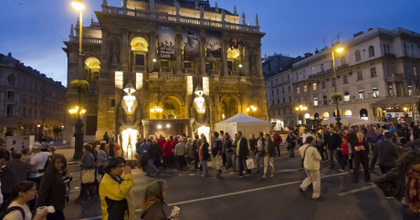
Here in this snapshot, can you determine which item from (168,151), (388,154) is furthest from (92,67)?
(388,154)

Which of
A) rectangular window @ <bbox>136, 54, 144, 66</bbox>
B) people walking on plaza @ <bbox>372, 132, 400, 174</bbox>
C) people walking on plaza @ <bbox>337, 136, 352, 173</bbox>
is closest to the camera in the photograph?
people walking on plaza @ <bbox>372, 132, 400, 174</bbox>

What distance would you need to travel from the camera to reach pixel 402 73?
36.2 metres

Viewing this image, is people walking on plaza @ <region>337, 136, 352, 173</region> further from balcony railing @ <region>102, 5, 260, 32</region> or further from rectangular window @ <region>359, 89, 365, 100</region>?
rectangular window @ <region>359, 89, 365, 100</region>

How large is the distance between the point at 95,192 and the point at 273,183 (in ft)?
20.1

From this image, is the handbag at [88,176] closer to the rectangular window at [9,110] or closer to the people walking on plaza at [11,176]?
the people walking on plaza at [11,176]

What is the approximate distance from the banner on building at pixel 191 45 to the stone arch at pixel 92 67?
13.9 m

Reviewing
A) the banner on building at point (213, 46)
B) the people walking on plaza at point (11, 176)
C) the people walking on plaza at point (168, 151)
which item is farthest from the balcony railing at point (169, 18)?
the people walking on plaza at point (11, 176)

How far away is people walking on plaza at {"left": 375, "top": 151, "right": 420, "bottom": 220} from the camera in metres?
2.93

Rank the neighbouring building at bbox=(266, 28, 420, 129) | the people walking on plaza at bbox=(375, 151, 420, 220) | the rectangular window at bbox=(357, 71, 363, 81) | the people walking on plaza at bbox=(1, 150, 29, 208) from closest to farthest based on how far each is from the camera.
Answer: the people walking on plaza at bbox=(375, 151, 420, 220), the people walking on plaza at bbox=(1, 150, 29, 208), the neighbouring building at bbox=(266, 28, 420, 129), the rectangular window at bbox=(357, 71, 363, 81)

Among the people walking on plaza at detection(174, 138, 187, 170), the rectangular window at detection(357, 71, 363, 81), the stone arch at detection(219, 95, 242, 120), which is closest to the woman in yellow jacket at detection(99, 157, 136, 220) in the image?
the people walking on plaza at detection(174, 138, 187, 170)

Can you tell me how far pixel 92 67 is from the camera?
3494 centimetres

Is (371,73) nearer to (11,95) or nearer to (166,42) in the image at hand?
(166,42)

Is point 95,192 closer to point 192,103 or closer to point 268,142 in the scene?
point 268,142

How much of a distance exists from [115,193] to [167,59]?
27.2 m
